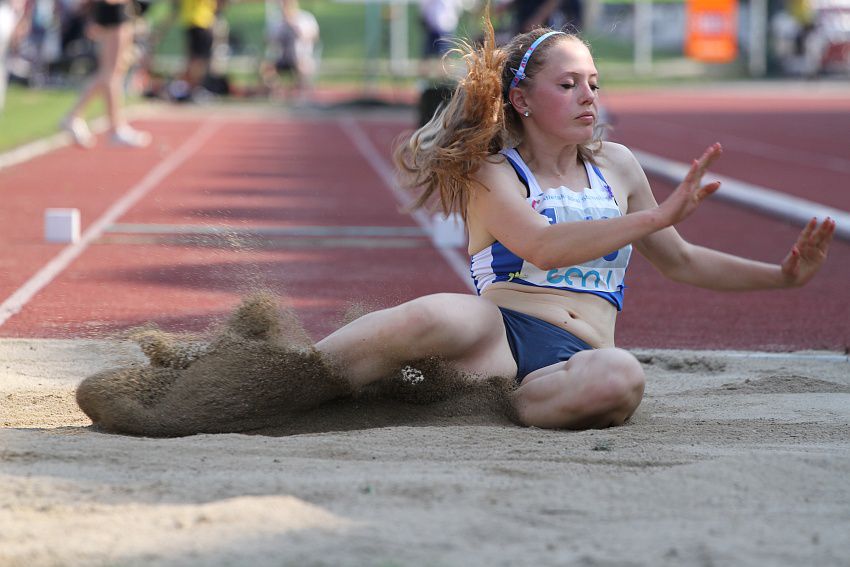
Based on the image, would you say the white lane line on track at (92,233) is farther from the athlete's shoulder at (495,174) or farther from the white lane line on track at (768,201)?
the white lane line on track at (768,201)

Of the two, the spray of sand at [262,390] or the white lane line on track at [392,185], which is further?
the white lane line on track at [392,185]

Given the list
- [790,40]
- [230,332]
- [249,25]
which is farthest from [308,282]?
[249,25]

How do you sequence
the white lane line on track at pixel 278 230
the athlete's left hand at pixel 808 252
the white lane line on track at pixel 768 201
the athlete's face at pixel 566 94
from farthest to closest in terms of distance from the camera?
the white lane line on track at pixel 768 201 → the white lane line on track at pixel 278 230 → the athlete's face at pixel 566 94 → the athlete's left hand at pixel 808 252

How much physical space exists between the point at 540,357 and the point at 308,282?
2819mm

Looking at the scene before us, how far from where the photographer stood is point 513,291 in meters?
3.99

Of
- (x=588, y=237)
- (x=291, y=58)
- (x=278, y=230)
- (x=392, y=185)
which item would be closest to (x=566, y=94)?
(x=588, y=237)

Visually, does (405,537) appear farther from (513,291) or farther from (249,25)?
(249,25)

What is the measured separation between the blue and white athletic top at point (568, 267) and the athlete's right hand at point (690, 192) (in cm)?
41

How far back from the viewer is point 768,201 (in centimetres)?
998

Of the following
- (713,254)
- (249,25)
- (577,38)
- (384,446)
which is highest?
(577,38)

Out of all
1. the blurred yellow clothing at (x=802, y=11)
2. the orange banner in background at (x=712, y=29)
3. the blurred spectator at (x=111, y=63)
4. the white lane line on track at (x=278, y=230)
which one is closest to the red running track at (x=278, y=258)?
the white lane line on track at (x=278, y=230)

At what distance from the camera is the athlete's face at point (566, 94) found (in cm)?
391

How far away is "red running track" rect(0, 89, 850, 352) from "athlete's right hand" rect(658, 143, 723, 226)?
1.28 meters

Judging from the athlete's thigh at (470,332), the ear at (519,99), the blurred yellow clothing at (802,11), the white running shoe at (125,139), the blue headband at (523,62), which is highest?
the blue headband at (523,62)
